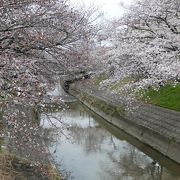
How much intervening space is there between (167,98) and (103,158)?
6.59m

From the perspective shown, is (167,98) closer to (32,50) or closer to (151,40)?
(151,40)

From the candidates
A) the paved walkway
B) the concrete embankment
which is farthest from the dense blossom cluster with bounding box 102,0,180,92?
the concrete embankment

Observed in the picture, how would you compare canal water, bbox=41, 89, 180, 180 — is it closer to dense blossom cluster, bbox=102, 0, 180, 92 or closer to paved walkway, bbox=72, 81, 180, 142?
paved walkway, bbox=72, 81, 180, 142

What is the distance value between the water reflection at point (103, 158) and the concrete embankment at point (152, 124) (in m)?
0.72

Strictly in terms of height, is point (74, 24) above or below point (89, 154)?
above

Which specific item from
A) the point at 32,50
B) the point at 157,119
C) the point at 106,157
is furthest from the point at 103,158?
the point at 32,50

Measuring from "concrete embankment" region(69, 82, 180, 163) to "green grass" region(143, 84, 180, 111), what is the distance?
0.50m

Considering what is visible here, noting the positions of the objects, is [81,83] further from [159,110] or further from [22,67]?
[159,110]

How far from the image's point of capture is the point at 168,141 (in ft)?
59.4

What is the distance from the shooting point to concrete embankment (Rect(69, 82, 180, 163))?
701 inches

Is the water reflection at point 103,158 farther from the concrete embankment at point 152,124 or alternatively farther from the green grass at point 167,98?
the green grass at point 167,98

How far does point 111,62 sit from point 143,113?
4.17m

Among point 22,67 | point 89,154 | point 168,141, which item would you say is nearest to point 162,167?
point 168,141

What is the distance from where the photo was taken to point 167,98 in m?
23.5
